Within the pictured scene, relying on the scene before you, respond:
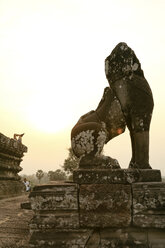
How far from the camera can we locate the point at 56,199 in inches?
114

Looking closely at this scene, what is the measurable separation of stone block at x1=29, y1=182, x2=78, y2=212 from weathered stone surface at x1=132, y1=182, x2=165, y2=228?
26.4 inches

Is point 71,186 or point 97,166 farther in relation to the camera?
point 97,166

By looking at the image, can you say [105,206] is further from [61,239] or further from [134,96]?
[134,96]

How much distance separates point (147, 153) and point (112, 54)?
1447 mm

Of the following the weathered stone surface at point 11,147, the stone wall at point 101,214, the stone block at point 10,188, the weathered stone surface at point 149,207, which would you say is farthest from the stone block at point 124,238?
the weathered stone surface at point 11,147

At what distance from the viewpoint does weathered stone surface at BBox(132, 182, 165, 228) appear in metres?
2.78

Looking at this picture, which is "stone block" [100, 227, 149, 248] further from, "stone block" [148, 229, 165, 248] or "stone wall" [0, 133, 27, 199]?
"stone wall" [0, 133, 27, 199]

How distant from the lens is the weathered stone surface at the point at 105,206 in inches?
110

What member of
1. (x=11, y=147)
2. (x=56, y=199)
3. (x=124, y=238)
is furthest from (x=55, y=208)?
(x=11, y=147)

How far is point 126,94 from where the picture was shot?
351 centimetres

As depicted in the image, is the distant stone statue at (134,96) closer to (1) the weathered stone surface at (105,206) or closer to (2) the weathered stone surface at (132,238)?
(1) the weathered stone surface at (105,206)

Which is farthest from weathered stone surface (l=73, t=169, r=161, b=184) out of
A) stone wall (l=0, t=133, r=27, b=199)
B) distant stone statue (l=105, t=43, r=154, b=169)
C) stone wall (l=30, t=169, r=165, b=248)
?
stone wall (l=0, t=133, r=27, b=199)

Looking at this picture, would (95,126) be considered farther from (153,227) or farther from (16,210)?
(16,210)

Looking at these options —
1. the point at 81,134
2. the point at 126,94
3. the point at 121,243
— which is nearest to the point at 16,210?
the point at 81,134
